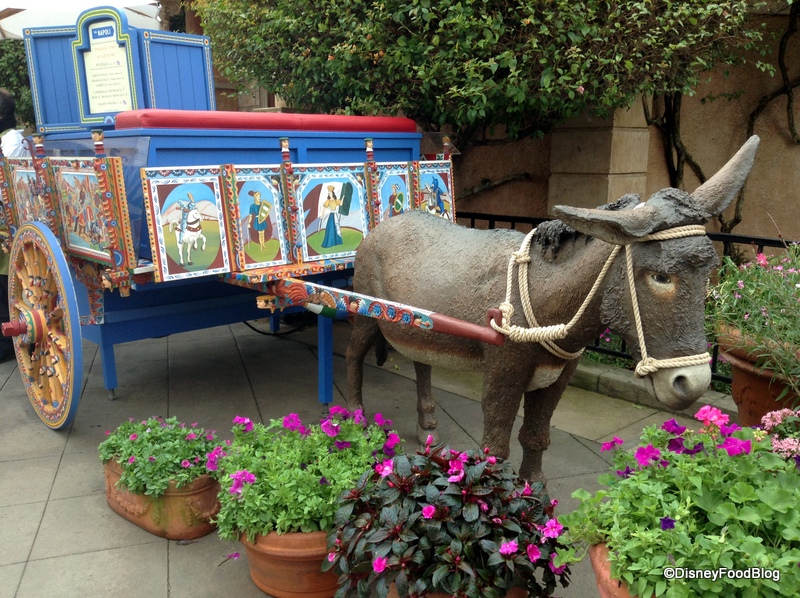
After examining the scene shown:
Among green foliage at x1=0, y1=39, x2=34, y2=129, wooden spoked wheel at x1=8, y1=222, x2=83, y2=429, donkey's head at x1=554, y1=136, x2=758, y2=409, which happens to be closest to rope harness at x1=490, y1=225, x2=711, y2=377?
donkey's head at x1=554, y1=136, x2=758, y2=409

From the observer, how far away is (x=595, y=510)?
205 cm

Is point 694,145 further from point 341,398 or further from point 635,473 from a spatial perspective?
point 635,473

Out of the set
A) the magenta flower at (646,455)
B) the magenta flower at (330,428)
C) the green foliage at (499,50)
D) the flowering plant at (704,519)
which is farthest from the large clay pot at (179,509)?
the green foliage at (499,50)

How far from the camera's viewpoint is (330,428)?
2.95 metres

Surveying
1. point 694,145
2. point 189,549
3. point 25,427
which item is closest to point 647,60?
point 694,145

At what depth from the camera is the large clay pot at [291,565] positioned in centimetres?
251

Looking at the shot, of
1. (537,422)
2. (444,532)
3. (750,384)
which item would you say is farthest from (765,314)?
(444,532)

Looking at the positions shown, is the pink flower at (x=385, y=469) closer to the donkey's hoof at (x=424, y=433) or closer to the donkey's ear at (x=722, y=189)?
the donkey's ear at (x=722, y=189)

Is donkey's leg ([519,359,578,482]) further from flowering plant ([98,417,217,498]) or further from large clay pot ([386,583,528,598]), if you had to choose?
flowering plant ([98,417,217,498])

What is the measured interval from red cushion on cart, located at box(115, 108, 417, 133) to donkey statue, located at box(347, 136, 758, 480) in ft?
3.10

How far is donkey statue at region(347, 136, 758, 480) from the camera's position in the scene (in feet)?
7.12

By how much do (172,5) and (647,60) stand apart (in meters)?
9.77

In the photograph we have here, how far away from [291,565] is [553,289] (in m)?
1.49

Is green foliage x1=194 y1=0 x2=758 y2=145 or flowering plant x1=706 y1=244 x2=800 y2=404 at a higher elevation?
green foliage x1=194 y1=0 x2=758 y2=145
